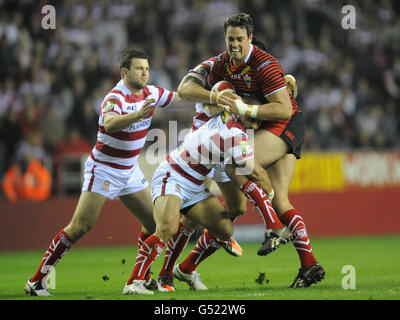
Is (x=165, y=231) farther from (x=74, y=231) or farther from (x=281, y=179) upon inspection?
(x=281, y=179)

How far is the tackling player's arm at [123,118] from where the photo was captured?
7.60 m

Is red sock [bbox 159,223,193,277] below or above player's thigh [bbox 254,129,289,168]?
below

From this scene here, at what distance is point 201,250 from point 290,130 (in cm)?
165

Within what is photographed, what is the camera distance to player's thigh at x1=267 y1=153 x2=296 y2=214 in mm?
7977

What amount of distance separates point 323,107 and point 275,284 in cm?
942

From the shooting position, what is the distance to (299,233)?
310 inches

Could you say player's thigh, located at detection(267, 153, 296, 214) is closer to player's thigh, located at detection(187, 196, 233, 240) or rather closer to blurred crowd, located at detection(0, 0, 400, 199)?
player's thigh, located at detection(187, 196, 233, 240)

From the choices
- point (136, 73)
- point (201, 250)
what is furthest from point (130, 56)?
point (201, 250)

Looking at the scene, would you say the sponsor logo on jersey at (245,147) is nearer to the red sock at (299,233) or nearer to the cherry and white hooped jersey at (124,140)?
the red sock at (299,233)

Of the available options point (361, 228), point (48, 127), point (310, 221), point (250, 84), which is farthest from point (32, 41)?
point (250, 84)

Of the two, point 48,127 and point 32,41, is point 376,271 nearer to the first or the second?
point 48,127

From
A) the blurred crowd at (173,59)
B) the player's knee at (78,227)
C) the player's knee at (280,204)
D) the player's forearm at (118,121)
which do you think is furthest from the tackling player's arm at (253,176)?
the blurred crowd at (173,59)

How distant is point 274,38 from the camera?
61.3 feet

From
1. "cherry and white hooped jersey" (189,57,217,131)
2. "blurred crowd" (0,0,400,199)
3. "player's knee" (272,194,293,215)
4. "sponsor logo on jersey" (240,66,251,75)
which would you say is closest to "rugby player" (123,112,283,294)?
"player's knee" (272,194,293,215)
